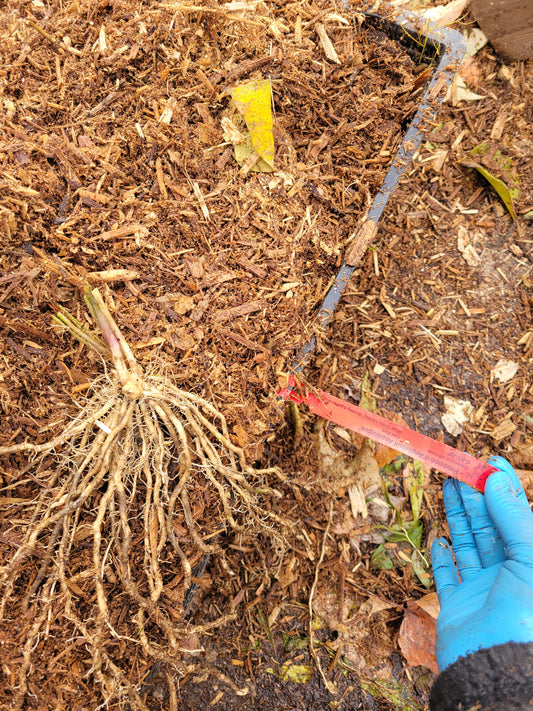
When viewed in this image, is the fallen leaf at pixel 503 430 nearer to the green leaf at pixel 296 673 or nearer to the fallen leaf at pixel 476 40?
the green leaf at pixel 296 673

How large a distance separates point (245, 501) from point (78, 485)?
1.88 ft

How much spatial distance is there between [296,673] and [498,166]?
2.70 meters

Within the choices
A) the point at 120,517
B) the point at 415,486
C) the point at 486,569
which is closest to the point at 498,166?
the point at 415,486

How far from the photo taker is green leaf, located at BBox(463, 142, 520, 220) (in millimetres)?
2330

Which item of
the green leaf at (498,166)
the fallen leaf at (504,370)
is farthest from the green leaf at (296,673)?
the green leaf at (498,166)

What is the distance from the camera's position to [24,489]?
4.92ft

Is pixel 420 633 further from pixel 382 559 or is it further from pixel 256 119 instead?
pixel 256 119

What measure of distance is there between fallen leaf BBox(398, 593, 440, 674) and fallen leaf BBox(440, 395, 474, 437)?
0.78 meters

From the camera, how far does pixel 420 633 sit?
2.00 meters

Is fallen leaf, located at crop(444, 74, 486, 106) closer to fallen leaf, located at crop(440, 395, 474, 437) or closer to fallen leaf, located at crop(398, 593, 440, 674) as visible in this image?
fallen leaf, located at crop(440, 395, 474, 437)

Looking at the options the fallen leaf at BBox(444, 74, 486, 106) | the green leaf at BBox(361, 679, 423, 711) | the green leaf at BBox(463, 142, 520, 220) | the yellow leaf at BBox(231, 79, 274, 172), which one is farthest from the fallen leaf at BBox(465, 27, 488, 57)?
the green leaf at BBox(361, 679, 423, 711)

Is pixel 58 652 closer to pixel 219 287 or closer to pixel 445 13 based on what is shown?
pixel 219 287

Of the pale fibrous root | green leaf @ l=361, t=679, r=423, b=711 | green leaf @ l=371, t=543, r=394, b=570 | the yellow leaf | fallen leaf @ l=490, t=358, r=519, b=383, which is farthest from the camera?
fallen leaf @ l=490, t=358, r=519, b=383

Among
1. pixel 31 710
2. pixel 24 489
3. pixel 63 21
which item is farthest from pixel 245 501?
pixel 63 21
